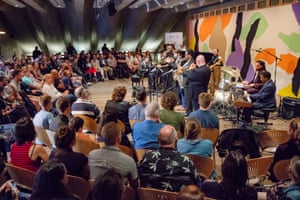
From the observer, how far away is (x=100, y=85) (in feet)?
43.2

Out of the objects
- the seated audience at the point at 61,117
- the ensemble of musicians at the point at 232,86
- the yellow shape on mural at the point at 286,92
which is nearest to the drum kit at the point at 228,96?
the ensemble of musicians at the point at 232,86

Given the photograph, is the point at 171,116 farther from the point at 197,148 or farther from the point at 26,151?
the point at 26,151

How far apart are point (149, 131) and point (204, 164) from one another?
0.76 meters

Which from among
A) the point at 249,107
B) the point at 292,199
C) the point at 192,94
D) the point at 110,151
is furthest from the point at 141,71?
the point at 292,199

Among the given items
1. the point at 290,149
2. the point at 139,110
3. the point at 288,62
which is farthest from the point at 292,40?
the point at 290,149

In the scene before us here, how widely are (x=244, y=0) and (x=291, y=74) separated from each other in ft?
11.7

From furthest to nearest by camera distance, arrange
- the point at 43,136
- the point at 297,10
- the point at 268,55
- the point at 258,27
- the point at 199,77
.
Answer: the point at 258,27 → the point at 268,55 → the point at 297,10 → the point at 199,77 → the point at 43,136

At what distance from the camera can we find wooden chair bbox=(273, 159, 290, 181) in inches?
119

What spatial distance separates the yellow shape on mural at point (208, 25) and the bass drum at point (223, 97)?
206 inches

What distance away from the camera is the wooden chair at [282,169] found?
3.01 metres

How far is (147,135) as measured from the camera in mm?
3529

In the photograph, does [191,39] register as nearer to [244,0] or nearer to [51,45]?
[244,0]

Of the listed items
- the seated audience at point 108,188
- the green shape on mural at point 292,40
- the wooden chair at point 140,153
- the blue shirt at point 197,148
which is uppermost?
the green shape on mural at point 292,40

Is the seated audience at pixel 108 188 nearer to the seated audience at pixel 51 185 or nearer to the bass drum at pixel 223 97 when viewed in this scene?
the seated audience at pixel 51 185
